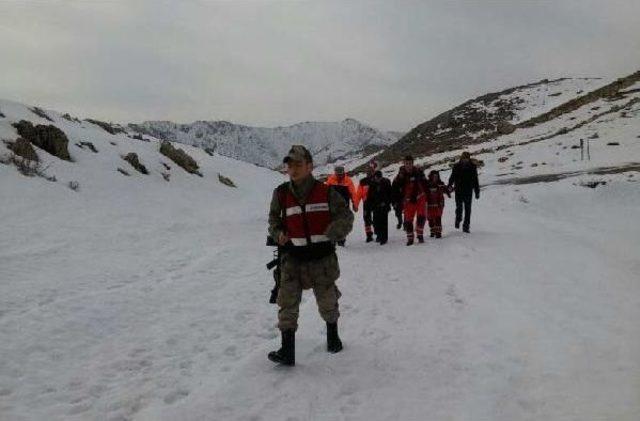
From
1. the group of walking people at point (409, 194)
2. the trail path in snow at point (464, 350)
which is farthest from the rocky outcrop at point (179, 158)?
the trail path in snow at point (464, 350)

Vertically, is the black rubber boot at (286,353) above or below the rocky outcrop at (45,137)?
below

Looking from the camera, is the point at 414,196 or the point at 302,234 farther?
the point at 414,196

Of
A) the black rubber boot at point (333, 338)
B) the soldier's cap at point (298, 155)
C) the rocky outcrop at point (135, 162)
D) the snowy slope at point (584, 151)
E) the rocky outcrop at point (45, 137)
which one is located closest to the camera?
the soldier's cap at point (298, 155)

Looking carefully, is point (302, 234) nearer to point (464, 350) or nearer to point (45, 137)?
point (464, 350)

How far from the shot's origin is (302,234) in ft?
16.8

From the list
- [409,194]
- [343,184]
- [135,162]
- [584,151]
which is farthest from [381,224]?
[584,151]

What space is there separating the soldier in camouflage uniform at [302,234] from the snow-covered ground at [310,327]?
531 millimetres

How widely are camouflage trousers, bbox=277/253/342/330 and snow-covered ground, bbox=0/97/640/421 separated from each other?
49 centimetres

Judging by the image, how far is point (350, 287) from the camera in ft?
27.3

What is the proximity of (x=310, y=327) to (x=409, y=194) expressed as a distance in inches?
273

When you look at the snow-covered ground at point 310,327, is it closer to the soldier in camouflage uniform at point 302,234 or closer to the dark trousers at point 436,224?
the soldier in camouflage uniform at point 302,234

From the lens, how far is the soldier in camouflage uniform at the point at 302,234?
507 cm

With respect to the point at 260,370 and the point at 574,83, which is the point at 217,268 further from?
the point at 574,83

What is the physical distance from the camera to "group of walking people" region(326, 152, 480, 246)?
12.7 metres
